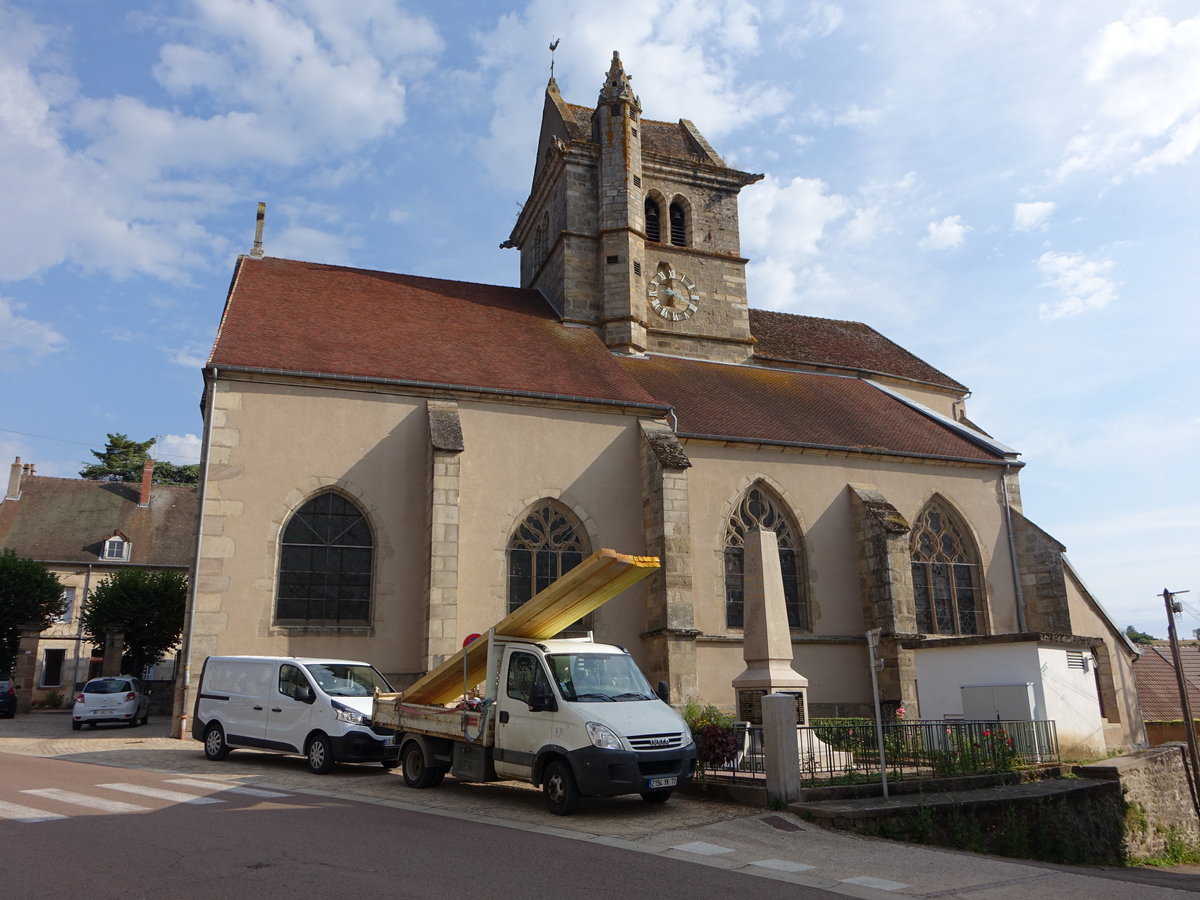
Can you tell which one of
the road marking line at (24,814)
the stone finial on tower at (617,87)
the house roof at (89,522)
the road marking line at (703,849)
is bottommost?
the road marking line at (703,849)

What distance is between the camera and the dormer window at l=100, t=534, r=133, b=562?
110 feet

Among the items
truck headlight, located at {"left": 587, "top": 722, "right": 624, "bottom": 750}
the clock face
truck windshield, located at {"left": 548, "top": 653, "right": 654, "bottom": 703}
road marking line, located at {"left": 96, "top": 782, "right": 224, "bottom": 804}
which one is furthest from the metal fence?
the clock face

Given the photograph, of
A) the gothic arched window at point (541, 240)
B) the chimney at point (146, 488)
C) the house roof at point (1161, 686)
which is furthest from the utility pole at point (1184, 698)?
the chimney at point (146, 488)

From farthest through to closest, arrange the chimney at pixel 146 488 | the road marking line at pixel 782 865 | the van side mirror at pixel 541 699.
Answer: the chimney at pixel 146 488, the van side mirror at pixel 541 699, the road marking line at pixel 782 865

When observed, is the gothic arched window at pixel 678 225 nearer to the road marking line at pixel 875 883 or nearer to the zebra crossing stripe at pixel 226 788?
the zebra crossing stripe at pixel 226 788

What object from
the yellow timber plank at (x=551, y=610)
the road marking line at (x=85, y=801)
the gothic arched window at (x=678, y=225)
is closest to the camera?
the road marking line at (x=85, y=801)

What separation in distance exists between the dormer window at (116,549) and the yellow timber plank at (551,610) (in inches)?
1078

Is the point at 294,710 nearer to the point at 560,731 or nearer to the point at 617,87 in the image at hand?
the point at 560,731

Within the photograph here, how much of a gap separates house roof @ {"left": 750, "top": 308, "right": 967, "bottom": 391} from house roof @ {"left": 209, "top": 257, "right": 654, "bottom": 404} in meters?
6.28

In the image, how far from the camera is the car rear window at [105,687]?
19.9 m

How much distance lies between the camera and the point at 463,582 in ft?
55.0

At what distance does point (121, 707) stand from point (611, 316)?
14332 mm

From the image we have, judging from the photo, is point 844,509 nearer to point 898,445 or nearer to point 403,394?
point 898,445

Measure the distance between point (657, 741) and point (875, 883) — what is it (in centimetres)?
281
